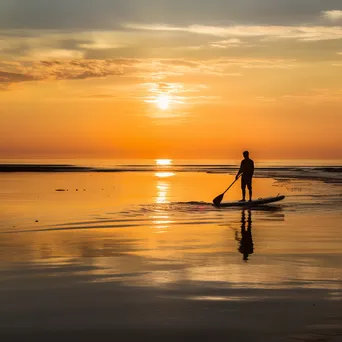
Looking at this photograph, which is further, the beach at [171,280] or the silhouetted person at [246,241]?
the silhouetted person at [246,241]

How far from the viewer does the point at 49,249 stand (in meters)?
13.9

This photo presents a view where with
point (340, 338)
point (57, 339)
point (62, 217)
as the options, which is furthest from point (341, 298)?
point (62, 217)

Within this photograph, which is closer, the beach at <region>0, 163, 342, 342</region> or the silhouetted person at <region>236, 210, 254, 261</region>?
the beach at <region>0, 163, 342, 342</region>

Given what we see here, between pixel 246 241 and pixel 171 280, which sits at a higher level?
pixel 171 280

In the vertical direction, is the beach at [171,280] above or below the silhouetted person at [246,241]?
above

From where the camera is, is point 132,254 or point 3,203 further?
point 3,203

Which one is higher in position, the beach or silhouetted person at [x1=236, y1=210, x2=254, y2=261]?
the beach

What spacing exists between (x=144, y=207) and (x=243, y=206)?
4.49m

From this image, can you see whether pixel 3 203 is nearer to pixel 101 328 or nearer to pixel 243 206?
pixel 243 206

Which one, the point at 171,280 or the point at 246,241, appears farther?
the point at 246,241

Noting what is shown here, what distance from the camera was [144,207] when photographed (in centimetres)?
2697

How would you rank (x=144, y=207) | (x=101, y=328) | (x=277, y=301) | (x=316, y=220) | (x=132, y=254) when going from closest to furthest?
1. (x=101, y=328)
2. (x=277, y=301)
3. (x=132, y=254)
4. (x=316, y=220)
5. (x=144, y=207)

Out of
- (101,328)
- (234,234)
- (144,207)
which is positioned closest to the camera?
(101,328)

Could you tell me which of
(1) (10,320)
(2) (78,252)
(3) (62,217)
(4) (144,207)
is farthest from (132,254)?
(4) (144,207)
